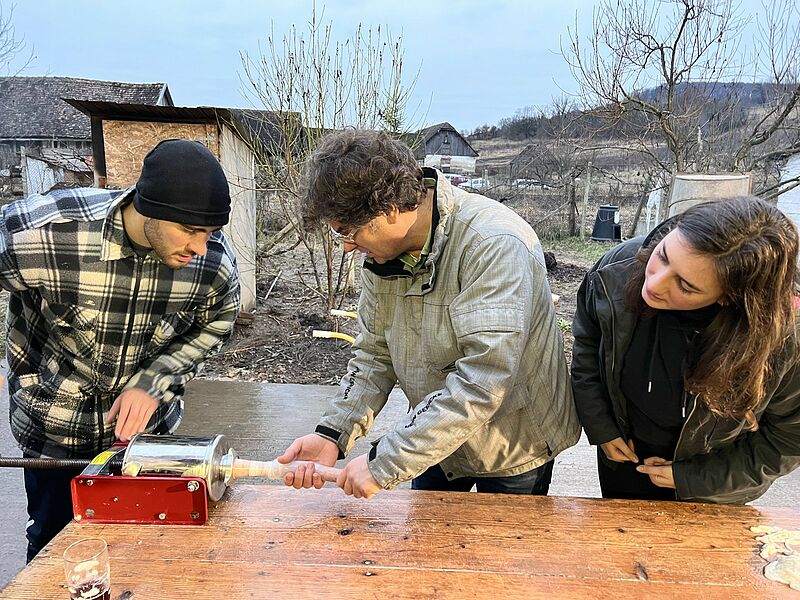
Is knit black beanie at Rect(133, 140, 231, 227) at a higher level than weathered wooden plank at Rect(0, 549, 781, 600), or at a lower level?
higher

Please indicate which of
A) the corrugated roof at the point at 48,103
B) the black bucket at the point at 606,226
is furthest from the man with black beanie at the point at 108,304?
the corrugated roof at the point at 48,103

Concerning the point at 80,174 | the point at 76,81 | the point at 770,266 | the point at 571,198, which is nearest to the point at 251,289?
the point at 770,266

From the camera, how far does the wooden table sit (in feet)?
4.11

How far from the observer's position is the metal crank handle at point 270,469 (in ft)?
5.01

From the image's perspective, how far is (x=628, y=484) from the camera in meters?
1.78

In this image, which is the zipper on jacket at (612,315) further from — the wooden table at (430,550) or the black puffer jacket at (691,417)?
the wooden table at (430,550)

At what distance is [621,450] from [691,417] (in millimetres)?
251

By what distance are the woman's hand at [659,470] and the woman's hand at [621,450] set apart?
1.5 inches

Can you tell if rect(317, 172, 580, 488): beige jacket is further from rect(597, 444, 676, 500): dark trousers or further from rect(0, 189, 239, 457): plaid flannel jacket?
rect(0, 189, 239, 457): plaid flannel jacket

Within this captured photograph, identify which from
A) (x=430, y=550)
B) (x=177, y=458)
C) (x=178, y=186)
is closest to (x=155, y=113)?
(x=178, y=186)

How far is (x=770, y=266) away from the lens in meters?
1.26

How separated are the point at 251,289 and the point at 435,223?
498 cm

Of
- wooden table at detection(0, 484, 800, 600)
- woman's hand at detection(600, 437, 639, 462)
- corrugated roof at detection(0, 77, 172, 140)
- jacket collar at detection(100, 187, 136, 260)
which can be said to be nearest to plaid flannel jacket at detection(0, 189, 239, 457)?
jacket collar at detection(100, 187, 136, 260)

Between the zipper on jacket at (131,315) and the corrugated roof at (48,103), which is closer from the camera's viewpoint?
the zipper on jacket at (131,315)
